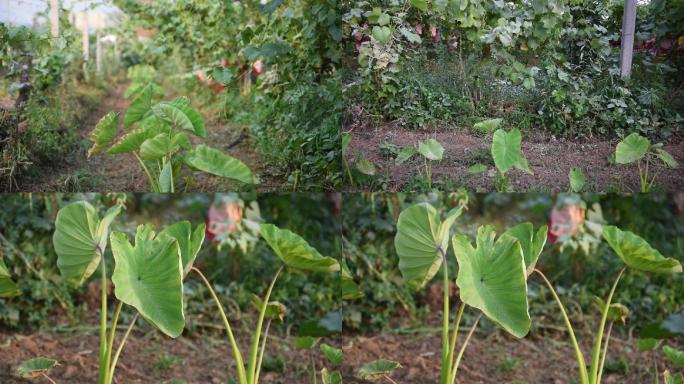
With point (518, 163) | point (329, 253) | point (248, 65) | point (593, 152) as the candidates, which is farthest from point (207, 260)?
point (593, 152)

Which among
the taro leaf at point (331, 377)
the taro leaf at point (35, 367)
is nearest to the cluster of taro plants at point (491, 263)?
the taro leaf at point (331, 377)

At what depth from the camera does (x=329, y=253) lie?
3.51m

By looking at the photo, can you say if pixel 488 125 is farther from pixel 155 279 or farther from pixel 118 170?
pixel 118 170

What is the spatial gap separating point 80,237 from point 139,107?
0.68 meters

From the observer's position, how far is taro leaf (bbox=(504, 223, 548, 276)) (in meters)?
2.79

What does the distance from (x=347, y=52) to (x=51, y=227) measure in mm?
1698

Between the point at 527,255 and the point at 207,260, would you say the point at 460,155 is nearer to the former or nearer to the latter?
the point at 527,255

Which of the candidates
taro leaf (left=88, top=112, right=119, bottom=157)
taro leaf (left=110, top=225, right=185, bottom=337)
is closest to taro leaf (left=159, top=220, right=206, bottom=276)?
taro leaf (left=110, top=225, right=185, bottom=337)

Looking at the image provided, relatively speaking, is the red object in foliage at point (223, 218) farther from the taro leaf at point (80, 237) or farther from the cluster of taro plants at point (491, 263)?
the cluster of taro plants at point (491, 263)

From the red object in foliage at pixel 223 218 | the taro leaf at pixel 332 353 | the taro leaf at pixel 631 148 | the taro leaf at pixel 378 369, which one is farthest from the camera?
the red object in foliage at pixel 223 218

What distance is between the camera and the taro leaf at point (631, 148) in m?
3.04

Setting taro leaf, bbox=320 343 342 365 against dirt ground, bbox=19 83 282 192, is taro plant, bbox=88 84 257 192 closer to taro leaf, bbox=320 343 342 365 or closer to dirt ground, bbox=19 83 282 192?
dirt ground, bbox=19 83 282 192

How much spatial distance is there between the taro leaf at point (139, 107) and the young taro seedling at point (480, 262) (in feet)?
3.95

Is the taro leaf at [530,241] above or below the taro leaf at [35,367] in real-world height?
above
